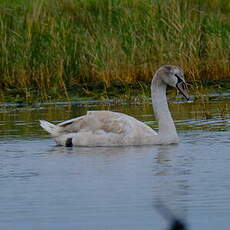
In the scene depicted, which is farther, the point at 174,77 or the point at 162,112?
the point at 174,77

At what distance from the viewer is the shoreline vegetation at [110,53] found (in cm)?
1602

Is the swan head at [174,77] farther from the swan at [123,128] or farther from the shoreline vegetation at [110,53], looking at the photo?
the shoreline vegetation at [110,53]

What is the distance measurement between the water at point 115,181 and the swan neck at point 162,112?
8.7 inches

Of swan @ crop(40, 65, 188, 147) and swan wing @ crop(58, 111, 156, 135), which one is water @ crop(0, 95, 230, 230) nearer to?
swan @ crop(40, 65, 188, 147)

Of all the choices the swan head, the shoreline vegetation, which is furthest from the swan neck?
the shoreline vegetation

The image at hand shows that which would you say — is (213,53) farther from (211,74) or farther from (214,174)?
(214,174)

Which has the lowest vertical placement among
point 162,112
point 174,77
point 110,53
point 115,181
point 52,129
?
point 115,181

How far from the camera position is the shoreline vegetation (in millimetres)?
16016

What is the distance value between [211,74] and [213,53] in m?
0.54

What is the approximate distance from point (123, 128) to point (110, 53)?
5.40m

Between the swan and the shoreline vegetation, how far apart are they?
14.9 ft

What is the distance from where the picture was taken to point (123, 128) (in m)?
10.7

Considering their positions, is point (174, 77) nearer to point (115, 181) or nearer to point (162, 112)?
point (162, 112)

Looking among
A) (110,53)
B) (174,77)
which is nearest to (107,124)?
(174,77)
